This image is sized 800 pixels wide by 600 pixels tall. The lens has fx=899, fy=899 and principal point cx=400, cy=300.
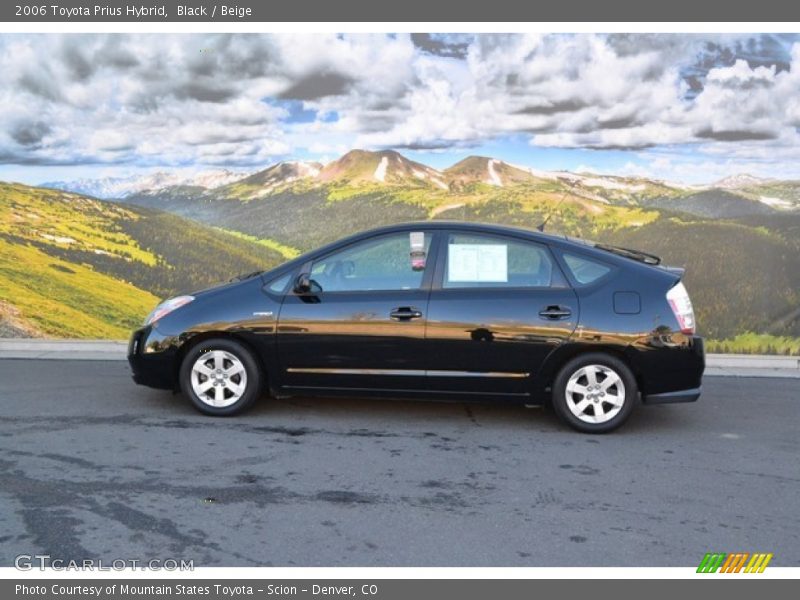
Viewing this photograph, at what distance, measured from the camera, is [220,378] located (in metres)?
6.67

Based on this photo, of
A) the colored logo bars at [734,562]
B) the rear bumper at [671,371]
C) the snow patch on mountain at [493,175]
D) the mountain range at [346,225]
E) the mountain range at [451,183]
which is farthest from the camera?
the snow patch on mountain at [493,175]

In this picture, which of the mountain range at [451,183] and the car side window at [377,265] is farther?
the mountain range at [451,183]

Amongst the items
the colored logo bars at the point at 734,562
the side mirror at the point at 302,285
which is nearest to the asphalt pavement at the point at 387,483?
the colored logo bars at the point at 734,562

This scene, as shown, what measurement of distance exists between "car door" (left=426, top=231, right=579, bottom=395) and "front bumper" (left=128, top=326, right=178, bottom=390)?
1945mm

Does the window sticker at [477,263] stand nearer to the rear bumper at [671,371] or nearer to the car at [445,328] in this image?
the car at [445,328]

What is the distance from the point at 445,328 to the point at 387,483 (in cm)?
156

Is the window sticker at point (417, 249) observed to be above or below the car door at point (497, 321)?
above

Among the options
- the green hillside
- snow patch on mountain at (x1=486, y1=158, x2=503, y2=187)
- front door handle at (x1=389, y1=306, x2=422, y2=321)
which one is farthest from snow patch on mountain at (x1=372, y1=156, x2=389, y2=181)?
front door handle at (x1=389, y1=306, x2=422, y2=321)

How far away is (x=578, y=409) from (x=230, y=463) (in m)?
2.47

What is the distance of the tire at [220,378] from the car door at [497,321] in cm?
135

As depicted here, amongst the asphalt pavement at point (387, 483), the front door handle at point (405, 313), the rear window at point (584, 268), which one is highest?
the rear window at point (584, 268)

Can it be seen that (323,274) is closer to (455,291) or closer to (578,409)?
(455,291)

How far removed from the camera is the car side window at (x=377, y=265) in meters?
6.66

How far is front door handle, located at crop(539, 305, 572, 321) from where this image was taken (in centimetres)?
639
